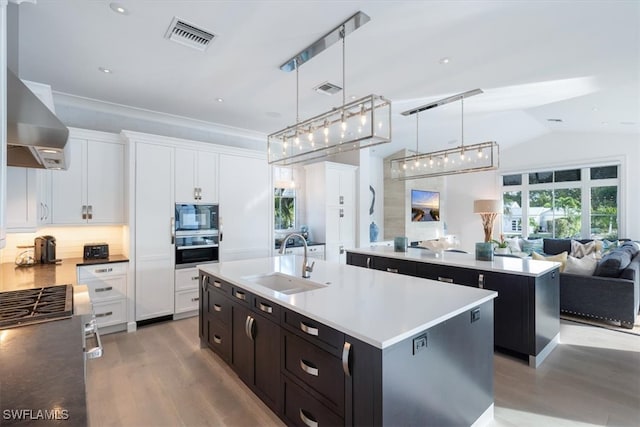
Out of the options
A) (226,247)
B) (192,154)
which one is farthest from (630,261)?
(192,154)

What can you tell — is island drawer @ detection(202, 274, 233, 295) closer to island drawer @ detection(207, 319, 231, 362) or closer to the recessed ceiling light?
island drawer @ detection(207, 319, 231, 362)

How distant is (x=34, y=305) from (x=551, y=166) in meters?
9.42

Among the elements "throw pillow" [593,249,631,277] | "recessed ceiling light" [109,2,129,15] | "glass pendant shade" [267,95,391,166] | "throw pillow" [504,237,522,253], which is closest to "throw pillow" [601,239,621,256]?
"throw pillow" [504,237,522,253]

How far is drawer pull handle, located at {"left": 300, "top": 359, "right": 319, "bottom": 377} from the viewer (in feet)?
5.53

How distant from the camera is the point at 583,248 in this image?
588 cm

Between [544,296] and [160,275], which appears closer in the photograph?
[544,296]

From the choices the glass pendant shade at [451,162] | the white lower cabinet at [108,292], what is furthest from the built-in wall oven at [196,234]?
the glass pendant shade at [451,162]

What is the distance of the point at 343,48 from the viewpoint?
2.54 meters

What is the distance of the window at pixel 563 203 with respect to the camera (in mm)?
6809

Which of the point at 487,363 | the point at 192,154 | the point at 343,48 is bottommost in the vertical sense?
the point at 487,363

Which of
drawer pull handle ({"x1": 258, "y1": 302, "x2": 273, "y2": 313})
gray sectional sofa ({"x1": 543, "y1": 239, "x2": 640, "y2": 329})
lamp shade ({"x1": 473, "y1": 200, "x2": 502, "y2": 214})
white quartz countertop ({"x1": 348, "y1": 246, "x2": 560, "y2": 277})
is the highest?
lamp shade ({"x1": 473, "y1": 200, "x2": 502, "y2": 214})

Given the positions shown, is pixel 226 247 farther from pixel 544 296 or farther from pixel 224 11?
pixel 544 296

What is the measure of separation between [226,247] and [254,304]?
2.33 metres

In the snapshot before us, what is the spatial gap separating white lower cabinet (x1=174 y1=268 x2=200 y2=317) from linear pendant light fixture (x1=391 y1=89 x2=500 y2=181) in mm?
3529
